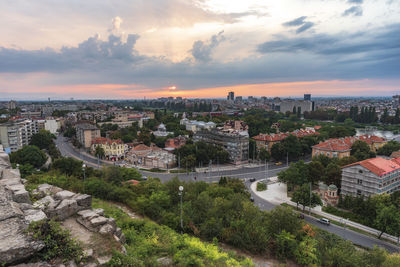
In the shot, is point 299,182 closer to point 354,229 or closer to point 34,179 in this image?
point 354,229

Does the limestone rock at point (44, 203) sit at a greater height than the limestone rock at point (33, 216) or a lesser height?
lesser

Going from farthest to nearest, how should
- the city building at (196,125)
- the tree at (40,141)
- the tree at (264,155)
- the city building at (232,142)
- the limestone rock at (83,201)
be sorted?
the city building at (196,125)
the tree at (40,141)
the city building at (232,142)
the tree at (264,155)
the limestone rock at (83,201)

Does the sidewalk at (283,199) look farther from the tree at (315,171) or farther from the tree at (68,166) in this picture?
the tree at (68,166)

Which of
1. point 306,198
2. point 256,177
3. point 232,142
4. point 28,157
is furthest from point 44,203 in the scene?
point 232,142

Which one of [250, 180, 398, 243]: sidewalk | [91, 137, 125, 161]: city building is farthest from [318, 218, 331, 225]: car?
[91, 137, 125, 161]: city building

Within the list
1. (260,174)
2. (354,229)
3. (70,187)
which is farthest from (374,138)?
(70,187)

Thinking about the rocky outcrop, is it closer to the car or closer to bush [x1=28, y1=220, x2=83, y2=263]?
bush [x1=28, y1=220, x2=83, y2=263]

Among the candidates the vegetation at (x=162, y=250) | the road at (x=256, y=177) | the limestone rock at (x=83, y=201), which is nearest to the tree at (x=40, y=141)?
the road at (x=256, y=177)
